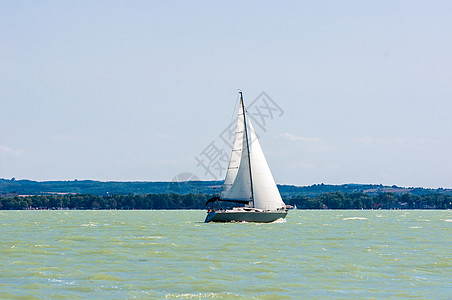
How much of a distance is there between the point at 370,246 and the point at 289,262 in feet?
45.1

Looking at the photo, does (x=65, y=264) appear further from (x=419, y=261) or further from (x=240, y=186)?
(x=240, y=186)

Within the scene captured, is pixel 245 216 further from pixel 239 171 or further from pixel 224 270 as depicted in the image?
pixel 224 270

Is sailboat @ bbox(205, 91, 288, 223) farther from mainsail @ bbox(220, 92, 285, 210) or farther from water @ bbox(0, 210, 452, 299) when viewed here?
water @ bbox(0, 210, 452, 299)

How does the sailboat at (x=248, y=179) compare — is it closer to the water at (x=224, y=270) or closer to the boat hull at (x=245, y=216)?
the boat hull at (x=245, y=216)

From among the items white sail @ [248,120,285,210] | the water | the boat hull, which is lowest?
the water

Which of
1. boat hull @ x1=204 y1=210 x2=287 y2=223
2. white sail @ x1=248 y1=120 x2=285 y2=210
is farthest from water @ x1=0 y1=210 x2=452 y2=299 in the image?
white sail @ x1=248 y1=120 x2=285 y2=210

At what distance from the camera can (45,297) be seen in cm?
2675

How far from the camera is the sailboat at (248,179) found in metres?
78.9

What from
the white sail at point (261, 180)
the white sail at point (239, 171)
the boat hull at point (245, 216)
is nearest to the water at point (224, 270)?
the boat hull at point (245, 216)

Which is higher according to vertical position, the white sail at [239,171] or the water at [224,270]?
the white sail at [239,171]

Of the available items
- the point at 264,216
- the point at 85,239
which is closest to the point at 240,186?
the point at 264,216

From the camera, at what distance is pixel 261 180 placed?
7969 centimetres

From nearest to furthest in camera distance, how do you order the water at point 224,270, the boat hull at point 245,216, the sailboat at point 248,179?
the water at point 224,270 → the boat hull at point 245,216 → the sailboat at point 248,179

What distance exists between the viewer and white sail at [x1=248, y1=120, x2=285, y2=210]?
259ft
